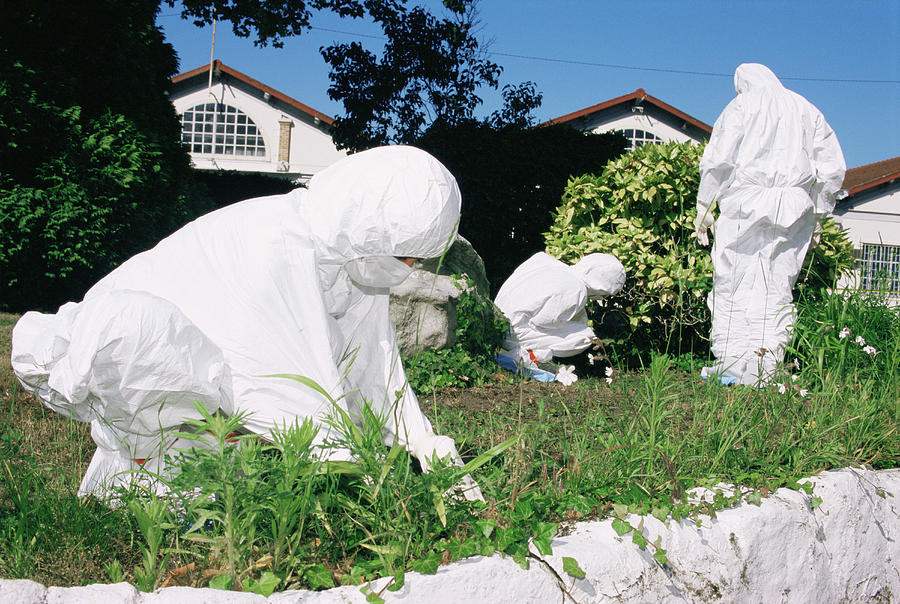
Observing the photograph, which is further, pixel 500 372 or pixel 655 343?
pixel 655 343

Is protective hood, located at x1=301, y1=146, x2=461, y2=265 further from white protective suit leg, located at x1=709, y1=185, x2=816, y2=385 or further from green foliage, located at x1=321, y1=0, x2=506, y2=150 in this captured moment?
green foliage, located at x1=321, y1=0, x2=506, y2=150

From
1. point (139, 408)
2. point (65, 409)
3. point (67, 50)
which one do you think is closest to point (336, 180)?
point (139, 408)

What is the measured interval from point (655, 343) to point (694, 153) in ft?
5.86

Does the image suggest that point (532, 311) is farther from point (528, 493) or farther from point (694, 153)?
point (528, 493)

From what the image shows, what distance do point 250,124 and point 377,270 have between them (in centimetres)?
2234

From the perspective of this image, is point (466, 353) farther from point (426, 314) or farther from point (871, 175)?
point (871, 175)

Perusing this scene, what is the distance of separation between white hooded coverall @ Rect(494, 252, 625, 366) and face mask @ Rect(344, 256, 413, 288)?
3.15 meters

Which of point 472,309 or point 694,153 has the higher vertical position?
point 694,153

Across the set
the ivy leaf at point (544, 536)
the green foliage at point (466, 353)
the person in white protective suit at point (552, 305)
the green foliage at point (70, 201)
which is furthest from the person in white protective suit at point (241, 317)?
the green foliage at point (70, 201)

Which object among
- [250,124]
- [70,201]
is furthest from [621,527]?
[250,124]

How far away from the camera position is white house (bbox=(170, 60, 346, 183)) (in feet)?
72.9

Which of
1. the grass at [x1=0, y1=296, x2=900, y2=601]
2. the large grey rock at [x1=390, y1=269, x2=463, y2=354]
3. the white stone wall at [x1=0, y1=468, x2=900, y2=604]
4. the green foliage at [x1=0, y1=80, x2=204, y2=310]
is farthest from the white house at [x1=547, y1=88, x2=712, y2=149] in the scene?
the white stone wall at [x1=0, y1=468, x2=900, y2=604]

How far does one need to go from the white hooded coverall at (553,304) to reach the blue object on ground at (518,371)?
59 millimetres

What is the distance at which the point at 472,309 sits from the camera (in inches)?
191
